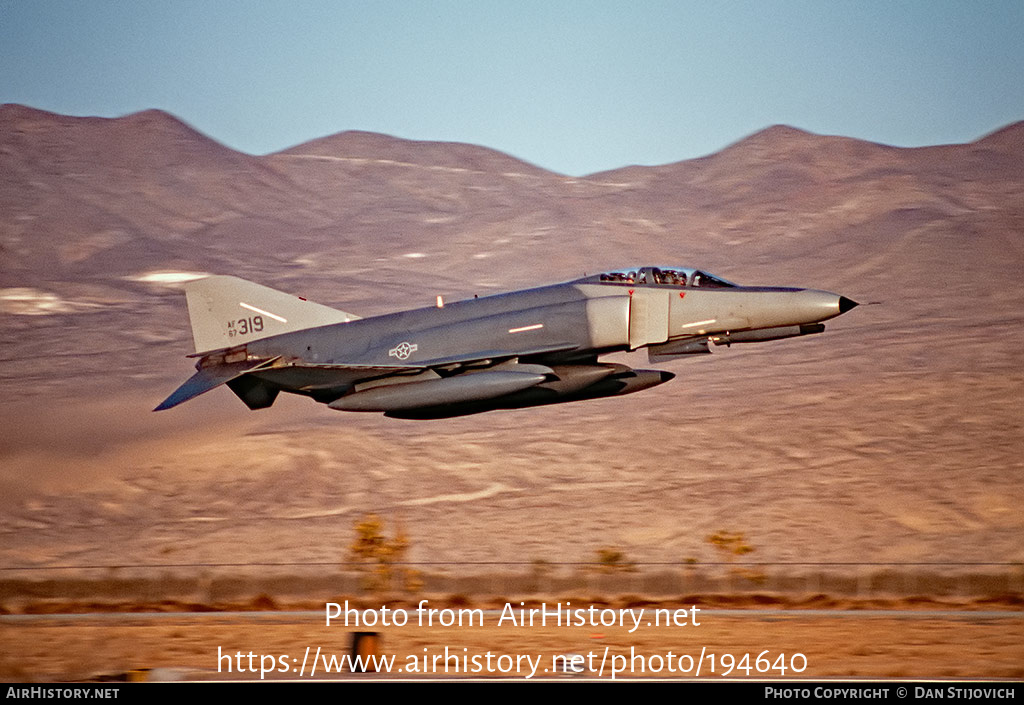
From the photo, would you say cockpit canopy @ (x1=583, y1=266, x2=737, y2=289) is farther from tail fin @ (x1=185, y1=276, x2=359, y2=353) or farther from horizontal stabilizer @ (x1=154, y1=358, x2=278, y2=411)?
horizontal stabilizer @ (x1=154, y1=358, x2=278, y2=411)

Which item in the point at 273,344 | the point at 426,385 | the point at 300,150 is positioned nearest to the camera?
the point at 426,385

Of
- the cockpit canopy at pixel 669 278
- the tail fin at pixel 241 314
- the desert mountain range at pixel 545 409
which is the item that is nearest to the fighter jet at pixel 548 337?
the cockpit canopy at pixel 669 278

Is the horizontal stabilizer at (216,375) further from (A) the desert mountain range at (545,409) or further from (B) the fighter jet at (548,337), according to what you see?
(A) the desert mountain range at (545,409)

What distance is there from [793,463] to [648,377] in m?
35.5

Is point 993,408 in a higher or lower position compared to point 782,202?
lower

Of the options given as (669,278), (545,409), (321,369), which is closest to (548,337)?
(669,278)

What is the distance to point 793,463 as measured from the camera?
58250mm

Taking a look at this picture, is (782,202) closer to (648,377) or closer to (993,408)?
(993,408)

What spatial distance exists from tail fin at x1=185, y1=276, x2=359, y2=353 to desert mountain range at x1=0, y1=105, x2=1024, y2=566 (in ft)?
59.8

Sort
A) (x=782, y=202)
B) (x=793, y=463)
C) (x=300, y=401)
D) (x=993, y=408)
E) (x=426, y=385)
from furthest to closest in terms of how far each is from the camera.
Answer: (x=782, y=202) < (x=300, y=401) < (x=993, y=408) < (x=793, y=463) < (x=426, y=385)

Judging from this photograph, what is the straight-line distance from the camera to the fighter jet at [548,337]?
24281 mm

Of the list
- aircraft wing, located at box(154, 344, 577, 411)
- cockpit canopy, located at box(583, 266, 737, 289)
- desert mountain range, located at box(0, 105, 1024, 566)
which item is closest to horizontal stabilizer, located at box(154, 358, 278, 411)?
aircraft wing, located at box(154, 344, 577, 411)

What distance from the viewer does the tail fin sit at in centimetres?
2642

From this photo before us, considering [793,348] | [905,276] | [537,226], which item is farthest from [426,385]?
[537,226]
